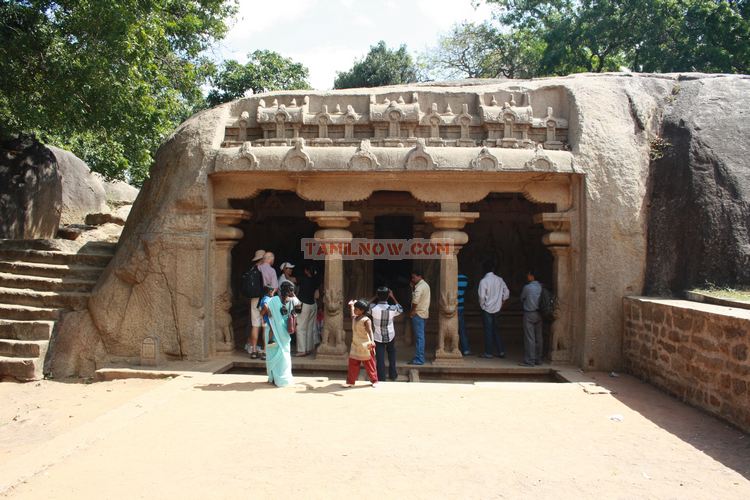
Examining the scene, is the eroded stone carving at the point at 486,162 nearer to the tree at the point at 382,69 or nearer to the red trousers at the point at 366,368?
the red trousers at the point at 366,368

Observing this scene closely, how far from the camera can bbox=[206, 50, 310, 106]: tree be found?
22.0 metres

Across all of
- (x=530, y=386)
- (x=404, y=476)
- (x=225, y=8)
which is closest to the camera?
(x=404, y=476)

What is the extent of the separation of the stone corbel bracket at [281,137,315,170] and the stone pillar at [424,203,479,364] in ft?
6.01

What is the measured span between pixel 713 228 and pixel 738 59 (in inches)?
491

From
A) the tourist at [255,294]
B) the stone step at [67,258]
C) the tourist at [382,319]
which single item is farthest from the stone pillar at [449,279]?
the stone step at [67,258]

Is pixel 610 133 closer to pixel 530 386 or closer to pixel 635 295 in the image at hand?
pixel 635 295

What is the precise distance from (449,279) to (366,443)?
373cm

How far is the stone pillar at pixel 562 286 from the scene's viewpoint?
785cm

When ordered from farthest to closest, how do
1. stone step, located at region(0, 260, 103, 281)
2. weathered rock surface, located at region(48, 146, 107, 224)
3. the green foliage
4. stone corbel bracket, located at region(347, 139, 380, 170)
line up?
the green foliage
weathered rock surface, located at region(48, 146, 107, 224)
stone step, located at region(0, 260, 103, 281)
stone corbel bracket, located at region(347, 139, 380, 170)

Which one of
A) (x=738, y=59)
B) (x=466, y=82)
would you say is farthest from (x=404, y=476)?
(x=738, y=59)

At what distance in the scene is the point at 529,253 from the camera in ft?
36.4

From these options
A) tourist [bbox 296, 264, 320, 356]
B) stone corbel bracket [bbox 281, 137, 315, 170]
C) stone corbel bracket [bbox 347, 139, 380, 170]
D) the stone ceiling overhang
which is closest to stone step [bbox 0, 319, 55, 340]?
the stone ceiling overhang

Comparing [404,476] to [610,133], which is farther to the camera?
[610,133]

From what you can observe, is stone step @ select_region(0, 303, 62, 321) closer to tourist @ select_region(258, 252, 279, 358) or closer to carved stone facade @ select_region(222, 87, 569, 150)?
tourist @ select_region(258, 252, 279, 358)
